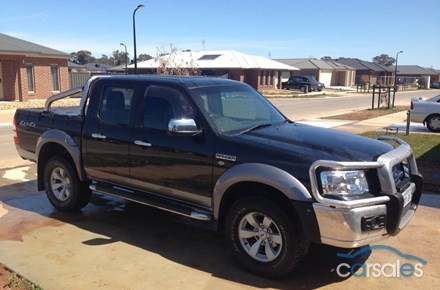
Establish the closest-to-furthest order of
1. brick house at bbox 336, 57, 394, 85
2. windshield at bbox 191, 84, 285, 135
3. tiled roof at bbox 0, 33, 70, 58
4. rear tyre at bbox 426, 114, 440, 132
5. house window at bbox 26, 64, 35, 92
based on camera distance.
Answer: windshield at bbox 191, 84, 285, 135 → rear tyre at bbox 426, 114, 440, 132 → tiled roof at bbox 0, 33, 70, 58 → house window at bbox 26, 64, 35, 92 → brick house at bbox 336, 57, 394, 85

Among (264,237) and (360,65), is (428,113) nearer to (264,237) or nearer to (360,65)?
(264,237)

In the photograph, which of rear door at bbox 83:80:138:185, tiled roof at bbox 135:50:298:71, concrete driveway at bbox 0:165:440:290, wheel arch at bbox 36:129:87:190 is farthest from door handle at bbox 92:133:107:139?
tiled roof at bbox 135:50:298:71

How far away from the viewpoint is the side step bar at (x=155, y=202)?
4.49m

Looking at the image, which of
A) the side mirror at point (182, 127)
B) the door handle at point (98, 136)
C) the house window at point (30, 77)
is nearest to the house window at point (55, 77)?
the house window at point (30, 77)

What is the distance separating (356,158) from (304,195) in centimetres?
58

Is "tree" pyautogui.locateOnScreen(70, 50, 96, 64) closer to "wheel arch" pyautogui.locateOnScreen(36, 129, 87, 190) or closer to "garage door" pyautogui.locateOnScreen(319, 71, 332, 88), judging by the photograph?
"garage door" pyautogui.locateOnScreen(319, 71, 332, 88)

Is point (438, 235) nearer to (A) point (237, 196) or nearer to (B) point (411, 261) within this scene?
(B) point (411, 261)

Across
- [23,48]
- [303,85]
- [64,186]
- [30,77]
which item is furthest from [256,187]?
[303,85]

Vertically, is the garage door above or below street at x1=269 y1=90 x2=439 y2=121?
above

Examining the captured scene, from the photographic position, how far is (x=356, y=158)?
3859 millimetres

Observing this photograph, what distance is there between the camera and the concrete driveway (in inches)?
159

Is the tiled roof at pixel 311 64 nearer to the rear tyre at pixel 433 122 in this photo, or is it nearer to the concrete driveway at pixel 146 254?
the rear tyre at pixel 433 122

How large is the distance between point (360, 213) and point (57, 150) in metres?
4.26

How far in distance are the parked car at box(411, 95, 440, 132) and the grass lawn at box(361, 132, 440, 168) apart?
6.76 feet
